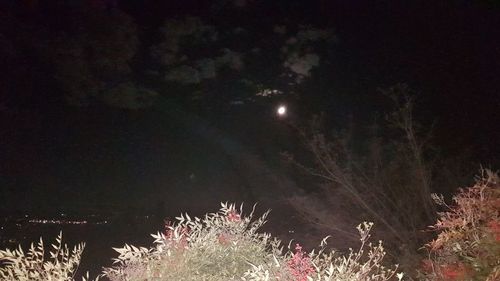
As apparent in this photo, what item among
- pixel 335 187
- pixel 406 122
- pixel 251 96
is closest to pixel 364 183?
pixel 335 187

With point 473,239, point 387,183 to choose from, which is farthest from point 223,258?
point 387,183

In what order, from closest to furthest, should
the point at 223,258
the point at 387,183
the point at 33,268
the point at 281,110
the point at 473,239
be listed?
the point at 33,268, the point at 473,239, the point at 223,258, the point at 387,183, the point at 281,110

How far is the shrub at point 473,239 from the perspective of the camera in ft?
14.4

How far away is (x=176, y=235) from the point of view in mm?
4816

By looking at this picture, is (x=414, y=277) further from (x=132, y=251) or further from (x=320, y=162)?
(x=132, y=251)

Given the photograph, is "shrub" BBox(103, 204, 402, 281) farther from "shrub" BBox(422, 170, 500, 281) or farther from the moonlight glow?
the moonlight glow

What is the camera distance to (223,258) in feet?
16.5

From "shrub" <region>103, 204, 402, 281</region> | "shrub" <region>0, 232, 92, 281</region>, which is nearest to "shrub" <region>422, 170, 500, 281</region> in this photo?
"shrub" <region>103, 204, 402, 281</region>

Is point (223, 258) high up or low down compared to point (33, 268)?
down

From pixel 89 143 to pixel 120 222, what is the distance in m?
3.80

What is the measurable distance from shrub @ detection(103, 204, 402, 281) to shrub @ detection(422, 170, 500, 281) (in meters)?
0.59

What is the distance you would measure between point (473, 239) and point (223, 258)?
2212 millimetres

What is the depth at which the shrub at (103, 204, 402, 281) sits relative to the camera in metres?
4.28

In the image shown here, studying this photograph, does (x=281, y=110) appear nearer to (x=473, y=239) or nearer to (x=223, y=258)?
(x=223, y=258)
